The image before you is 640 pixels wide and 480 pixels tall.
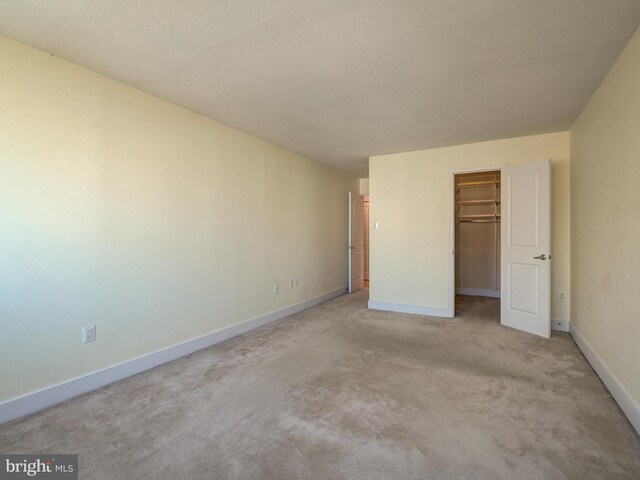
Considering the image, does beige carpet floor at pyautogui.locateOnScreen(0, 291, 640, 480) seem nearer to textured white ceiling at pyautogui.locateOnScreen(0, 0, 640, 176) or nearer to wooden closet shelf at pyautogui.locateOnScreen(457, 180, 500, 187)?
textured white ceiling at pyautogui.locateOnScreen(0, 0, 640, 176)

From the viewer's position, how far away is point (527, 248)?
3.88 metres

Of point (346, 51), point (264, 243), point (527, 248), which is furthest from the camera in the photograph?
point (264, 243)

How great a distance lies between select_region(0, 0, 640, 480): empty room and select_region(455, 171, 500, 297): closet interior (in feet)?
6.34

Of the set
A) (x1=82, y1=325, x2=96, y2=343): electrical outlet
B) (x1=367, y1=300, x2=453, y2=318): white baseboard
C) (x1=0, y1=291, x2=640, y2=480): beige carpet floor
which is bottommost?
(x1=0, y1=291, x2=640, y2=480): beige carpet floor

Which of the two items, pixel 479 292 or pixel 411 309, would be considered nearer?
pixel 411 309

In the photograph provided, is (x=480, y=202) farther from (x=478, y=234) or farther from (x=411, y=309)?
(x=411, y=309)

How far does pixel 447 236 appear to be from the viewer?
4617 mm

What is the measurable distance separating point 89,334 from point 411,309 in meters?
3.99

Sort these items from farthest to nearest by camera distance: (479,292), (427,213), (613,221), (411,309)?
(479,292) → (411,309) → (427,213) → (613,221)

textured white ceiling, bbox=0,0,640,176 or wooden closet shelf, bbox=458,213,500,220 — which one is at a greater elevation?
textured white ceiling, bbox=0,0,640,176

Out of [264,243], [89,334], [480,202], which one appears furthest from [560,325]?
[89,334]

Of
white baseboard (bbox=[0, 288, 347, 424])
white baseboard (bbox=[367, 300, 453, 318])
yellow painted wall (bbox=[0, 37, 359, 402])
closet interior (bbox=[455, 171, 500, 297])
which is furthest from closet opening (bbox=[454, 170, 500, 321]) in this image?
white baseboard (bbox=[0, 288, 347, 424])

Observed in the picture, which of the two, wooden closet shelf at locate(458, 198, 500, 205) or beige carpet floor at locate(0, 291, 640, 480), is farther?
wooden closet shelf at locate(458, 198, 500, 205)

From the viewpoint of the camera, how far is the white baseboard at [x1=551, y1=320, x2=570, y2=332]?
12.8 ft
